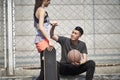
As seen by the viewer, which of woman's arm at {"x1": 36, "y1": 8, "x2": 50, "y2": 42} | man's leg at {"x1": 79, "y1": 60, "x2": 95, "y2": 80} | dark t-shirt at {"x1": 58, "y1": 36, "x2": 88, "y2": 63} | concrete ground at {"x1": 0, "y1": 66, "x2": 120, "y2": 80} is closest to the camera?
woman's arm at {"x1": 36, "y1": 8, "x2": 50, "y2": 42}

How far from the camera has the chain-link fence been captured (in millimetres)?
9773

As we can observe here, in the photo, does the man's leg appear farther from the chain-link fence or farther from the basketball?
the chain-link fence

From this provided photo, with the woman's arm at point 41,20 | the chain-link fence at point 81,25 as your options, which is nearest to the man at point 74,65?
the woman's arm at point 41,20

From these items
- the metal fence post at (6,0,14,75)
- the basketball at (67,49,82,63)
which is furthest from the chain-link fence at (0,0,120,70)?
the basketball at (67,49,82,63)

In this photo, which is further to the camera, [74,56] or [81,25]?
[81,25]

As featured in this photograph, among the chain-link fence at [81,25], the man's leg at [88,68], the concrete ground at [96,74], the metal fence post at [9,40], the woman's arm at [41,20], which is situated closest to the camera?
the woman's arm at [41,20]

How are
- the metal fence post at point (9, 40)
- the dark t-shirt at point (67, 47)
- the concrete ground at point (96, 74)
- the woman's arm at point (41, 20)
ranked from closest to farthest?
the woman's arm at point (41, 20)
the dark t-shirt at point (67, 47)
the concrete ground at point (96, 74)
the metal fence post at point (9, 40)

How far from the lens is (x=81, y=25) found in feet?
32.8

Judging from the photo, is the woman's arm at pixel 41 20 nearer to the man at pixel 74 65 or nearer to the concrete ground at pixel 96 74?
the man at pixel 74 65

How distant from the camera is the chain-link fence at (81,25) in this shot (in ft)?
32.1

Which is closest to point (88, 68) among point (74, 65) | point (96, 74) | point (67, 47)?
point (74, 65)

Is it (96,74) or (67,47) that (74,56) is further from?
(96,74)

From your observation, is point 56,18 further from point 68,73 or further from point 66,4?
point 68,73

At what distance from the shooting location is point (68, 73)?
833 cm
